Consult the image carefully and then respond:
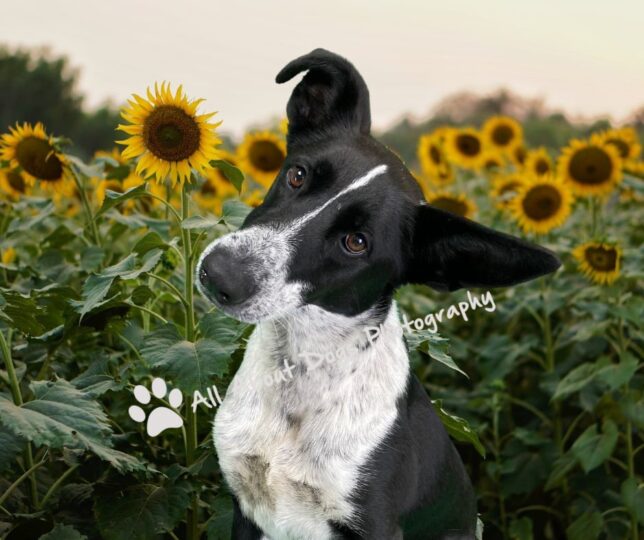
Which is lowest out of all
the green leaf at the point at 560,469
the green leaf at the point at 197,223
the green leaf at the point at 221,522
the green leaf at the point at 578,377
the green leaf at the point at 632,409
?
the green leaf at the point at 560,469

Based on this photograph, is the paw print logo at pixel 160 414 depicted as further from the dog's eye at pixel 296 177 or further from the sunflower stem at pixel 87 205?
the sunflower stem at pixel 87 205

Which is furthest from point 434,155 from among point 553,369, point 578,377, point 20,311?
point 20,311

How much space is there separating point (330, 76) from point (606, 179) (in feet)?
9.45

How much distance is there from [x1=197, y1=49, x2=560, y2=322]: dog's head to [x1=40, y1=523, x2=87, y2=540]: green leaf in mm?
944

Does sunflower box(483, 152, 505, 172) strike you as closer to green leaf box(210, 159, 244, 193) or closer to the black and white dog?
green leaf box(210, 159, 244, 193)

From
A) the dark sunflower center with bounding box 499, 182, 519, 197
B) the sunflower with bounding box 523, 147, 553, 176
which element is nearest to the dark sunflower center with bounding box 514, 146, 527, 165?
the sunflower with bounding box 523, 147, 553, 176

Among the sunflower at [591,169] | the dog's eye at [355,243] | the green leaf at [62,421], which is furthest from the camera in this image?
the sunflower at [591,169]

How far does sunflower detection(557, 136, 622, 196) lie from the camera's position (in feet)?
15.5

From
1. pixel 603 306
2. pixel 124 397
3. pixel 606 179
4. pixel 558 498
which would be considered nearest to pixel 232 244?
pixel 124 397

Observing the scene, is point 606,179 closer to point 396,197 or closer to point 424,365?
point 424,365

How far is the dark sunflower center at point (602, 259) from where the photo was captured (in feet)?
12.6

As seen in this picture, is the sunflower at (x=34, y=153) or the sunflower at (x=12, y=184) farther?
the sunflower at (x=12, y=184)

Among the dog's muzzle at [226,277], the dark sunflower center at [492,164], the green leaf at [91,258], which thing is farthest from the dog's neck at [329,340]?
the dark sunflower center at [492,164]

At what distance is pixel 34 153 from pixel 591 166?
→ 2.79m
